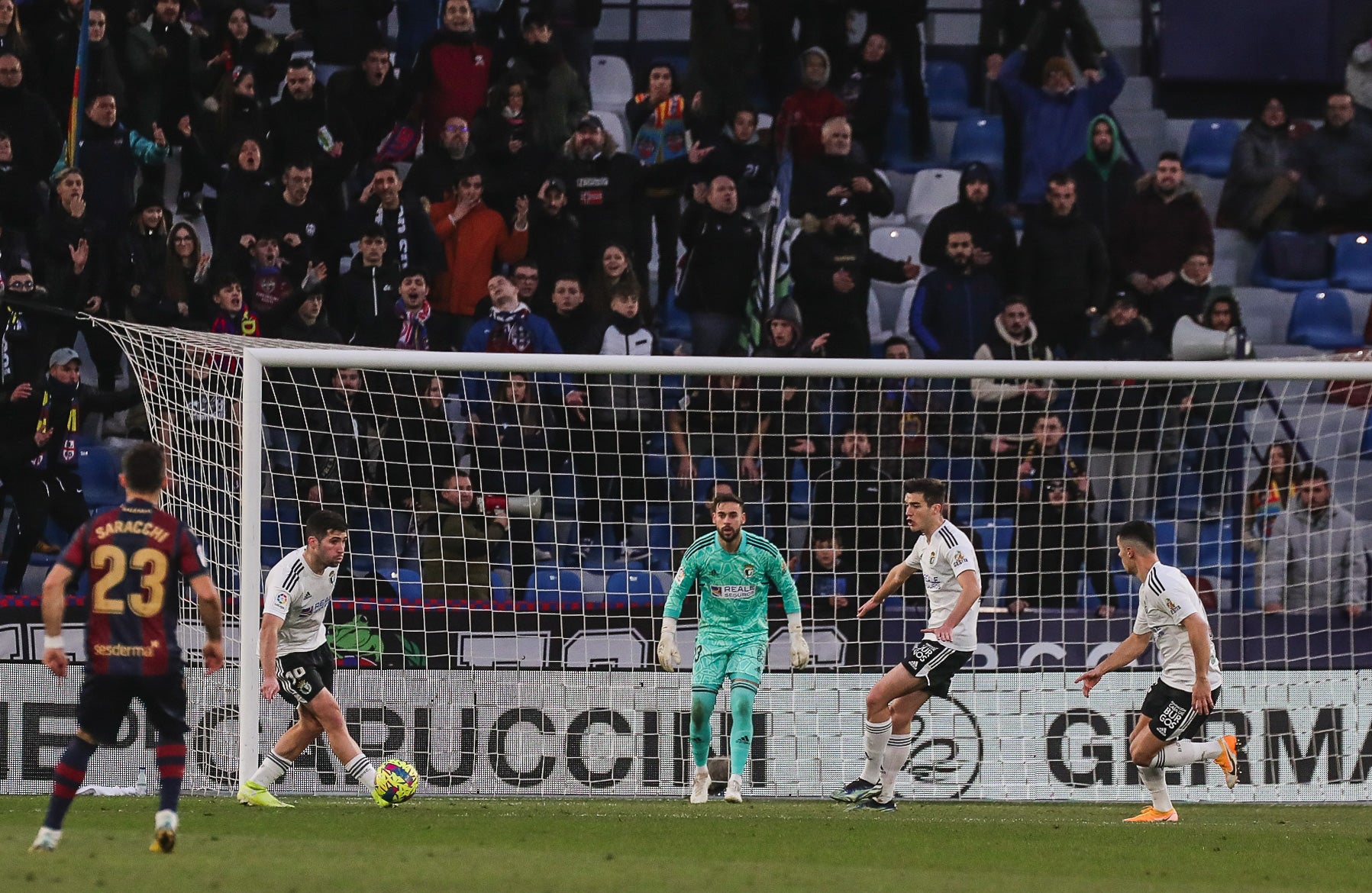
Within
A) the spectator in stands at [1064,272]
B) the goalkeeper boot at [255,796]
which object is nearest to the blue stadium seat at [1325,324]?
the spectator in stands at [1064,272]

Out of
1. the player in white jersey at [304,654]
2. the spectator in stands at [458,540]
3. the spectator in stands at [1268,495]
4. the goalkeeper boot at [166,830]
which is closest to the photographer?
the goalkeeper boot at [166,830]

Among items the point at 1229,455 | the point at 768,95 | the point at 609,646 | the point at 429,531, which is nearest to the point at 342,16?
the point at 768,95

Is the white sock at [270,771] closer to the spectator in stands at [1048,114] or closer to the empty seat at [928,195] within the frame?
the empty seat at [928,195]

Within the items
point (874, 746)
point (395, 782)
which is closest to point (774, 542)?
point (874, 746)

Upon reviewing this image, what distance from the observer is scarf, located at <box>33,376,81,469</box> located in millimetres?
13789

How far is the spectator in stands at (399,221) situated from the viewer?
15398 mm

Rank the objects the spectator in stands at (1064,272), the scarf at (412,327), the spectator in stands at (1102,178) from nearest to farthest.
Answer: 1. the scarf at (412,327)
2. the spectator in stands at (1064,272)
3. the spectator in stands at (1102,178)

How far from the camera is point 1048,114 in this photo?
17250 mm

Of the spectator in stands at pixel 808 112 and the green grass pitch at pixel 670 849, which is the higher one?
the spectator in stands at pixel 808 112

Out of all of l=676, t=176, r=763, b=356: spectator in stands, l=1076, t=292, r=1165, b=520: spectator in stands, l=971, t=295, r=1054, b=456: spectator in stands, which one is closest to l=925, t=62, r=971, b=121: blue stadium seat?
l=1076, t=292, r=1165, b=520: spectator in stands

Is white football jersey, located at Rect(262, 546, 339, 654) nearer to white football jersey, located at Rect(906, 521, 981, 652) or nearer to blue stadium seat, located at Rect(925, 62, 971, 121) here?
white football jersey, located at Rect(906, 521, 981, 652)

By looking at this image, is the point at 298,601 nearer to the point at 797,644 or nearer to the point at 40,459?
the point at 797,644

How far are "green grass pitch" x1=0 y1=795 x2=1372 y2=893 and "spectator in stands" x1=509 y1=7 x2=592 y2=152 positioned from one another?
7.03m

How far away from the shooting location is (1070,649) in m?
13.2
